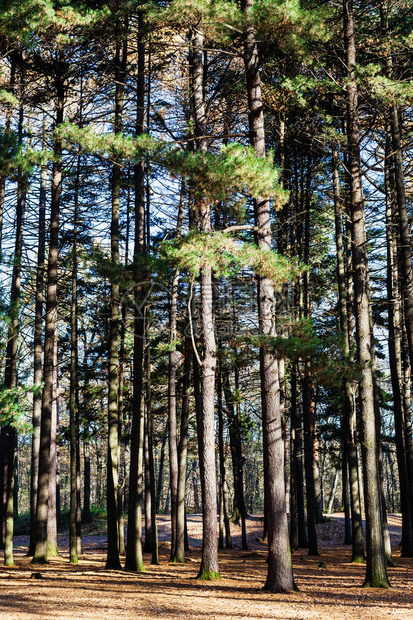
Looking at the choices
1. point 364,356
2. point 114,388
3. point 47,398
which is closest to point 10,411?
point 114,388

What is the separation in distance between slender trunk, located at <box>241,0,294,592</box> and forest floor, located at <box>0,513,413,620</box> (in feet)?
1.63

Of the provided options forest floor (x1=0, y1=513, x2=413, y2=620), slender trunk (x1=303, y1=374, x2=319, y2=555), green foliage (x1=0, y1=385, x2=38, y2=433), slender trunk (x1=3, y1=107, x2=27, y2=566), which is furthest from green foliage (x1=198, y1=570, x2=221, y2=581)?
slender trunk (x1=303, y1=374, x2=319, y2=555)

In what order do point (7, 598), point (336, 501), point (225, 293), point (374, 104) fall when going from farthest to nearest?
point (336, 501)
point (225, 293)
point (374, 104)
point (7, 598)

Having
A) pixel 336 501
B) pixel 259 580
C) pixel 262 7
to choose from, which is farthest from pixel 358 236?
pixel 336 501

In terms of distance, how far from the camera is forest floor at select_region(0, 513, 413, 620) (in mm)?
7355

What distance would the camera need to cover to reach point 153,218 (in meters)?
18.4

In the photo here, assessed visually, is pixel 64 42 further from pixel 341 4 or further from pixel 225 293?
pixel 225 293

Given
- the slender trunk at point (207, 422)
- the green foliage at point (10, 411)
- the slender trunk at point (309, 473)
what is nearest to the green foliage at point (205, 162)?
the slender trunk at point (207, 422)

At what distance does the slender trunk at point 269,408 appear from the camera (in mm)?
8711

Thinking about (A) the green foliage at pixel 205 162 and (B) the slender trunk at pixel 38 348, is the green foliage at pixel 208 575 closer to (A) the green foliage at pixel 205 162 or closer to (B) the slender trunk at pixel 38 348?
(A) the green foliage at pixel 205 162

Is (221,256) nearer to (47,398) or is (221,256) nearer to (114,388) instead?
(114,388)

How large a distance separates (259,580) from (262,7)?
34.5 ft

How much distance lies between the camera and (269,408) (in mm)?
9125

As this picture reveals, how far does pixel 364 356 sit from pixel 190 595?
5009 millimetres
